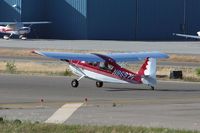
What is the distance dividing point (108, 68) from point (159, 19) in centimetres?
6933

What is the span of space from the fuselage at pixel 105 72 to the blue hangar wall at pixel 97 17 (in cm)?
6135

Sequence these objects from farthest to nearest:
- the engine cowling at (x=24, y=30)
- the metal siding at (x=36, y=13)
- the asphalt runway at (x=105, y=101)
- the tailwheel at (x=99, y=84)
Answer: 1. the metal siding at (x=36, y=13)
2. the engine cowling at (x=24, y=30)
3. the tailwheel at (x=99, y=84)
4. the asphalt runway at (x=105, y=101)

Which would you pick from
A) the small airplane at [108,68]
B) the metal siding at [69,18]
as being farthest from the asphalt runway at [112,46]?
the small airplane at [108,68]

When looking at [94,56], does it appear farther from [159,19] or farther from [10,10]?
[159,19]

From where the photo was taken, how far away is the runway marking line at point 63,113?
15.3 metres

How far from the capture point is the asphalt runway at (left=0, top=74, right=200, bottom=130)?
15.9m

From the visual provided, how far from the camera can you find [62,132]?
41.2 ft

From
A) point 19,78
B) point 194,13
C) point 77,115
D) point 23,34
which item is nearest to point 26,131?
point 77,115

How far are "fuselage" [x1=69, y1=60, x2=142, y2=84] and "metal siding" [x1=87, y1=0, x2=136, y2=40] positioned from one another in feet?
202

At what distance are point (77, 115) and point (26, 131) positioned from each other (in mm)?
4219

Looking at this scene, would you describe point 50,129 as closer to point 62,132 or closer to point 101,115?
point 62,132

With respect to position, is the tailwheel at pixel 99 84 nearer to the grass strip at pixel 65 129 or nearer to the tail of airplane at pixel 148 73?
the tail of airplane at pixel 148 73

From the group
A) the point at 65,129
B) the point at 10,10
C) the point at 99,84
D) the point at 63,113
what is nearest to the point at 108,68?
the point at 99,84

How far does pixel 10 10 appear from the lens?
3462 inches
